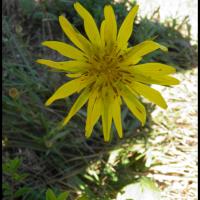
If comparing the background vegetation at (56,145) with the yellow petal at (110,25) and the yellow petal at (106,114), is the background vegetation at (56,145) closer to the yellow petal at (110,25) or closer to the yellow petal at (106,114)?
the yellow petal at (106,114)

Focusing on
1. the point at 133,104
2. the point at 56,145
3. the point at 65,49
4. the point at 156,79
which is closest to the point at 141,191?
the point at 56,145

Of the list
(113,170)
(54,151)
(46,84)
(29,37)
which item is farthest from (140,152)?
(29,37)

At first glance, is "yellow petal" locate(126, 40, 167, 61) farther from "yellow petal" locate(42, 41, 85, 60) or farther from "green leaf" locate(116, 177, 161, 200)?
"green leaf" locate(116, 177, 161, 200)

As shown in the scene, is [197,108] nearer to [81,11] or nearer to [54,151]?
[54,151]

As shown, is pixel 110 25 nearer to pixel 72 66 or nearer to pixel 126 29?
pixel 126 29

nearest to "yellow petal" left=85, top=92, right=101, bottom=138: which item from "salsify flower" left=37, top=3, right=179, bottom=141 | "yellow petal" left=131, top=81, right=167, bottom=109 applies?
"salsify flower" left=37, top=3, right=179, bottom=141

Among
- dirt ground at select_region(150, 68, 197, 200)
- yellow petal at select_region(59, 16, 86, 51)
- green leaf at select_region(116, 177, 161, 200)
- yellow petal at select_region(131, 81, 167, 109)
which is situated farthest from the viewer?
dirt ground at select_region(150, 68, 197, 200)

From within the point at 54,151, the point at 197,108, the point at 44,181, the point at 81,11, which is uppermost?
the point at 81,11
